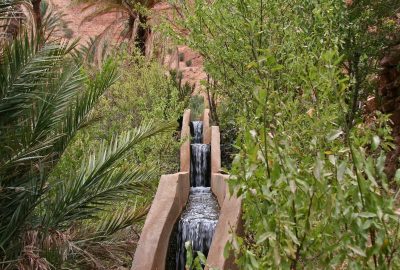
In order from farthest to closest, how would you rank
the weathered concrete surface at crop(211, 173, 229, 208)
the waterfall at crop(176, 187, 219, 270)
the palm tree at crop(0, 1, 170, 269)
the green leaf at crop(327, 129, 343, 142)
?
1. the weathered concrete surface at crop(211, 173, 229, 208)
2. the waterfall at crop(176, 187, 219, 270)
3. the palm tree at crop(0, 1, 170, 269)
4. the green leaf at crop(327, 129, 343, 142)

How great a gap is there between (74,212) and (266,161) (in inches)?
134

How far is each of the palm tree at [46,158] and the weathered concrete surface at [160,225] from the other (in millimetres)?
1778

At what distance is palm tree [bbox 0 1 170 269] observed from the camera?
4.54 meters

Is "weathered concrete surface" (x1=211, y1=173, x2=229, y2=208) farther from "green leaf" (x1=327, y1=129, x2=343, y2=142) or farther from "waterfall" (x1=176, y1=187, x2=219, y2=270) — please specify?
"green leaf" (x1=327, y1=129, x2=343, y2=142)

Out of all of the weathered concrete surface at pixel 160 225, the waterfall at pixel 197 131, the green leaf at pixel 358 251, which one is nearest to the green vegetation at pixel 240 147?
the green leaf at pixel 358 251

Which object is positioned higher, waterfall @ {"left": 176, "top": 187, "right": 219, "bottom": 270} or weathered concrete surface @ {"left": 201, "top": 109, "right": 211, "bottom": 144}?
weathered concrete surface @ {"left": 201, "top": 109, "right": 211, "bottom": 144}

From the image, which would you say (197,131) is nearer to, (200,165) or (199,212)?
(200,165)

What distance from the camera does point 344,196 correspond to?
1.85 m

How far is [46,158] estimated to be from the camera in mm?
4781

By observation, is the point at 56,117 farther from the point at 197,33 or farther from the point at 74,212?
the point at 197,33

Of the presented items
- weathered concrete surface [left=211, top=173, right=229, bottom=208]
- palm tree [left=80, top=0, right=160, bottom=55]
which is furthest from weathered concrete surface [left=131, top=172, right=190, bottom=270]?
palm tree [left=80, top=0, right=160, bottom=55]

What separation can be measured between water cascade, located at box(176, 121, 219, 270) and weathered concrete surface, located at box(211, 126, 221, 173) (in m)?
0.50

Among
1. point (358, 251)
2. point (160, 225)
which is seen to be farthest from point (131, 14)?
point (358, 251)

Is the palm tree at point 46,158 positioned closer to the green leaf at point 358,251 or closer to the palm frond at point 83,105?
the palm frond at point 83,105
